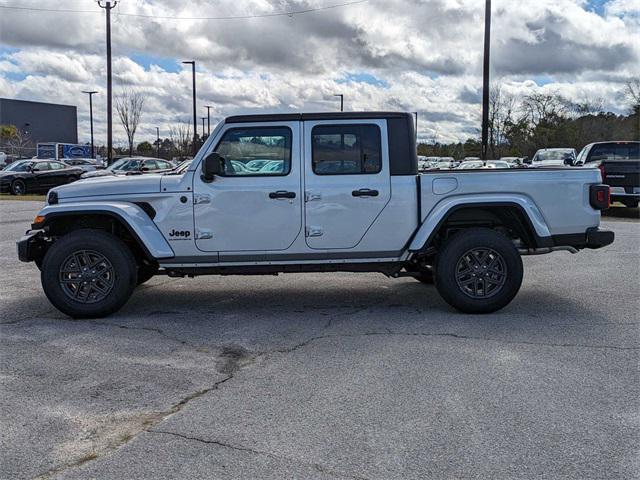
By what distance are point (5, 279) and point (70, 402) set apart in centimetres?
499

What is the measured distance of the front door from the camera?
21.6 feet

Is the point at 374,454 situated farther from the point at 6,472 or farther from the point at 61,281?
the point at 61,281

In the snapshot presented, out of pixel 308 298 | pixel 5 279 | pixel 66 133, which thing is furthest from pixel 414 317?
pixel 66 133

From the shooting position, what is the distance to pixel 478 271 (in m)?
6.70

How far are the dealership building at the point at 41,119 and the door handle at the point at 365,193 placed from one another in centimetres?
8081

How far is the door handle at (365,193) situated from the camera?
6.62 m

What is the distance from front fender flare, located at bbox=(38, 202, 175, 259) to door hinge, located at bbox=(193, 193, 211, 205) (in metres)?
0.47

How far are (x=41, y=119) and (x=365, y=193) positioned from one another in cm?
8865

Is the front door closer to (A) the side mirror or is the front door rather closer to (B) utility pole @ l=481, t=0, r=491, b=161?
(A) the side mirror

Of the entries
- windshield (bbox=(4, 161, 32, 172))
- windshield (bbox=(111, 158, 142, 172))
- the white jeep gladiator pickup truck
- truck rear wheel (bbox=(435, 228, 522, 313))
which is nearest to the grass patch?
windshield (bbox=(4, 161, 32, 172))

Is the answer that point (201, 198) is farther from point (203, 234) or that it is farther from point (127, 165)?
point (127, 165)

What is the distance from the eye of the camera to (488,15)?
26.4 m

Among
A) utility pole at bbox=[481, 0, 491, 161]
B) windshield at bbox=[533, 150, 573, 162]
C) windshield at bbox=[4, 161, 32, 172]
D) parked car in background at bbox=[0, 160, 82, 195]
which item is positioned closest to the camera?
utility pole at bbox=[481, 0, 491, 161]

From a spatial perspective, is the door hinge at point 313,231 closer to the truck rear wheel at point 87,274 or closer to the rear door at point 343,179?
the rear door at point 343,179
